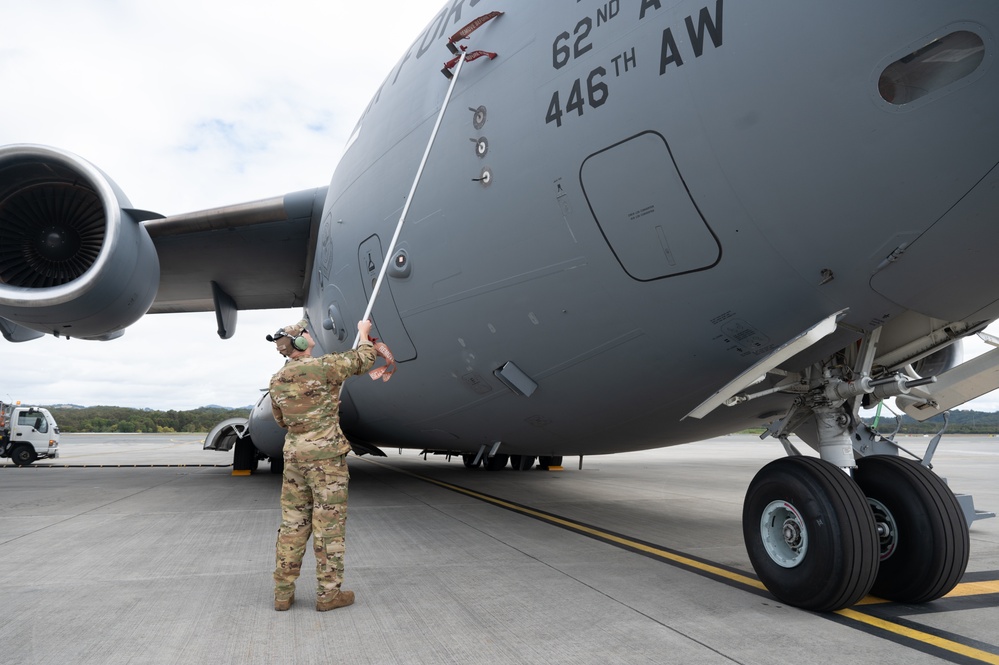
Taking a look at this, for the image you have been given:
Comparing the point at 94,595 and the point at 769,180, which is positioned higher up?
the point at 769,180

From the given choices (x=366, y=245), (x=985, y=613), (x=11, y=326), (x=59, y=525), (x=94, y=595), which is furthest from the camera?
(x=11, y=326)

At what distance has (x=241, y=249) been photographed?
9.44m

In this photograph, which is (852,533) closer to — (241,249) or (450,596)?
(450,596)

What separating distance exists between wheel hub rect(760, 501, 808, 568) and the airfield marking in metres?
0.30

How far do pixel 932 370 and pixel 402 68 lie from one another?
5.25 metres

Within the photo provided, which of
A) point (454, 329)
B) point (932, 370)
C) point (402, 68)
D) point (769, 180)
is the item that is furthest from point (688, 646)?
point (402, 68)

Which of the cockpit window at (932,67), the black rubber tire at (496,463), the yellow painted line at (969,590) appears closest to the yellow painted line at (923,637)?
the yellow painted line at (969,590)

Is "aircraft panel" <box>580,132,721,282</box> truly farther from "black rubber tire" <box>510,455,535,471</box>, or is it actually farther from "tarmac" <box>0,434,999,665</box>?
"black rubber tire" <box>510,455,535,471</box>

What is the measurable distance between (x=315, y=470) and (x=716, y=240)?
2256mm

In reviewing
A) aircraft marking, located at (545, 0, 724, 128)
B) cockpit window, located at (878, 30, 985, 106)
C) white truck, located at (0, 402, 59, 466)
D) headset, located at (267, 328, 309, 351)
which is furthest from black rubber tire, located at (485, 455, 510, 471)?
white truck, located at (0, 402, 59, 466)

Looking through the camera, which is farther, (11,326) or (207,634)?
(11,326)

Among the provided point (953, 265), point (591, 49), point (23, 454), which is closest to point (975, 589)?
point (953, 265)

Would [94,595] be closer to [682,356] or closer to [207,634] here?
[207,634]

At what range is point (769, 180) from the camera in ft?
9.14
